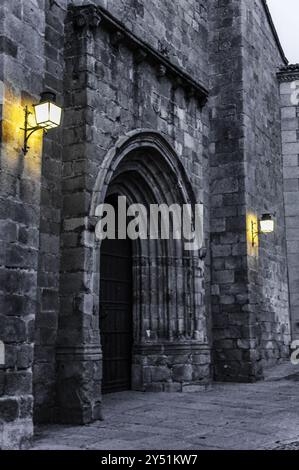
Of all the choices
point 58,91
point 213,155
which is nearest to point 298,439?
point 58,91

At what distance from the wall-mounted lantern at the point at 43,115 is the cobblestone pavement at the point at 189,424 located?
247cm

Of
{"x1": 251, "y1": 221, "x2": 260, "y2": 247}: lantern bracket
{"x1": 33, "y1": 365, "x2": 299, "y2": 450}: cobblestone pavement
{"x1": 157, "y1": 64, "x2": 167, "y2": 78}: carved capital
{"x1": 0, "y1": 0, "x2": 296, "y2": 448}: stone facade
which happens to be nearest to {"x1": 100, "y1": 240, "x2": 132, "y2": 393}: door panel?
{"x1": 0, "y1": 0, "x2": 296, "y2": 448}: stone facade

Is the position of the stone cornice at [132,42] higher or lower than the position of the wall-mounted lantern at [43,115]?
higher

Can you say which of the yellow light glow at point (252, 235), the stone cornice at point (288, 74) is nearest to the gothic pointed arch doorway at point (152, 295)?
the yellow light glow at point (252, 235)

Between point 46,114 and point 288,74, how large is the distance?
28.1 ft

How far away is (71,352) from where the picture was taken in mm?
5641

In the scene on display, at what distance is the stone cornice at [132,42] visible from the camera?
6.22 m

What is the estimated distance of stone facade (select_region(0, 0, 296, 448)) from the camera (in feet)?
15.6

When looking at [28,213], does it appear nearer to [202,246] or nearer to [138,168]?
[138,168]

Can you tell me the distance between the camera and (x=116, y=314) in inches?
294

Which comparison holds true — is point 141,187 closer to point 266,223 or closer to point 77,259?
point 77,259

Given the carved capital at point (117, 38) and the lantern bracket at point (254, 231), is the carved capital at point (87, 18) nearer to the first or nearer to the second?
the carved capital at point (117, 38)

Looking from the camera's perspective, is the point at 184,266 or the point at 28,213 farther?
the point at 184,266

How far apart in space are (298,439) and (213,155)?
591 centimetres
